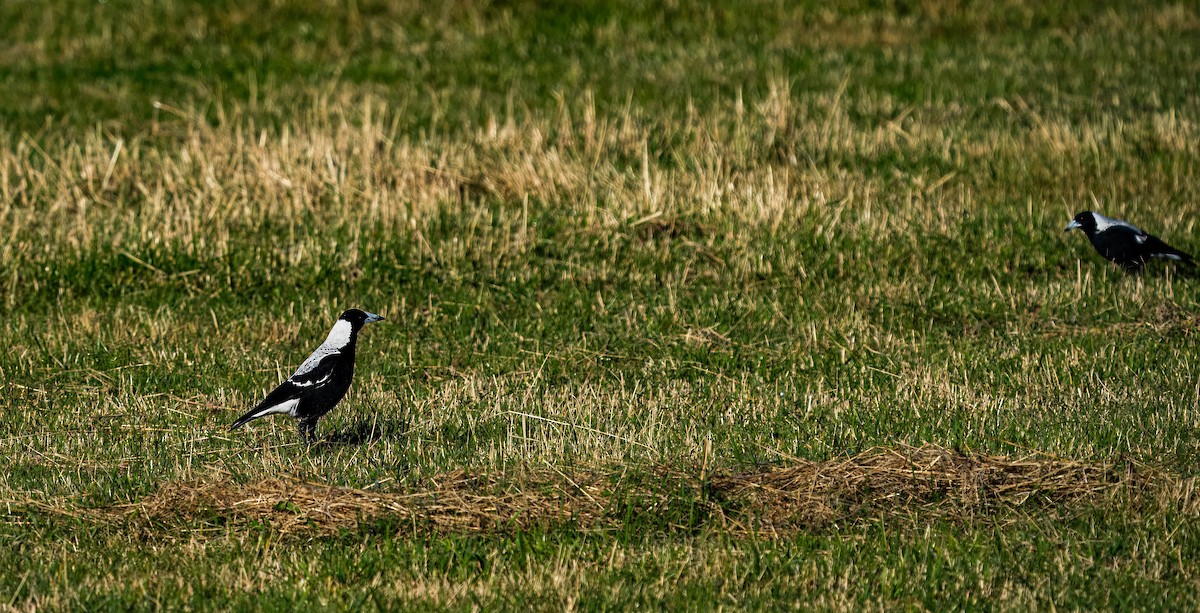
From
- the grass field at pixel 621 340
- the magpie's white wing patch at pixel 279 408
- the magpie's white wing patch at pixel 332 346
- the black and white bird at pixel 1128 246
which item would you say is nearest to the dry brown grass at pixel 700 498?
the grass field at pixel 621 340

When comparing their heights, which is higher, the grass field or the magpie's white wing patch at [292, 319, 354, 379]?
the magpie's white wing patch at [292, 319, 354, 379]

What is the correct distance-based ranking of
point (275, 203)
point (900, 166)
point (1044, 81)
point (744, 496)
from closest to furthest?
1. point (744, 496)
2. point (275, 203)
3. point (900, 166)
4. point (1044, 81)

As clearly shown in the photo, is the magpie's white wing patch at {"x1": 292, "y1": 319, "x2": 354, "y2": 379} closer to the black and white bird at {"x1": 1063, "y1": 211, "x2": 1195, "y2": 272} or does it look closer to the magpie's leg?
the magpie's leg

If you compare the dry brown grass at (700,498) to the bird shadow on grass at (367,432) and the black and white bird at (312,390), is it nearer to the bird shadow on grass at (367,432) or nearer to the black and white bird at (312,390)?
the black and white bird at (312,390)

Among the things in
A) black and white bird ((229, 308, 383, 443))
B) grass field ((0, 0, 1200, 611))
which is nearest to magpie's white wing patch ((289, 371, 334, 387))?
black and white bird ((229, 308, 383, 443))

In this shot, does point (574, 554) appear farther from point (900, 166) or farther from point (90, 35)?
point (90, 35)

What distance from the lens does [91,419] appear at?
24.2 ft

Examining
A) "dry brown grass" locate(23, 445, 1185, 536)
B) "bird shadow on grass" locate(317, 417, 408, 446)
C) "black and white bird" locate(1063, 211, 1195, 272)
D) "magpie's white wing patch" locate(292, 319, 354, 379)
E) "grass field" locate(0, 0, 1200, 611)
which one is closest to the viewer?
"grass field" locate(0, 0, 1200, 611)

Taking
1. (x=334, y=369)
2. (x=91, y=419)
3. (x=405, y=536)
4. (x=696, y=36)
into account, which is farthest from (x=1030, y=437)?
(x=696, y=36)

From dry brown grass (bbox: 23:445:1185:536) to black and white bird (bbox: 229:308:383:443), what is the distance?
69 cm

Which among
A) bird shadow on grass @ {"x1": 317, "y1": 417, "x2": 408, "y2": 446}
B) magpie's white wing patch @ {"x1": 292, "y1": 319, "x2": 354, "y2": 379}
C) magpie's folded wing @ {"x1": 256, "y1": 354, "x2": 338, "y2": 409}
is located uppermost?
magpie's white wing patch @ {"x1": 292, "y1": 319, "x2": 354, "y2": 379}

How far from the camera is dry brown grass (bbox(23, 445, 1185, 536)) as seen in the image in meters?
5.74

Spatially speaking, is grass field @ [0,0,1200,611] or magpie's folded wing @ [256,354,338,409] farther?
magpie's folded wing @ [256,354,338,409]

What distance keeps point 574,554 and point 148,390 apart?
374cm
